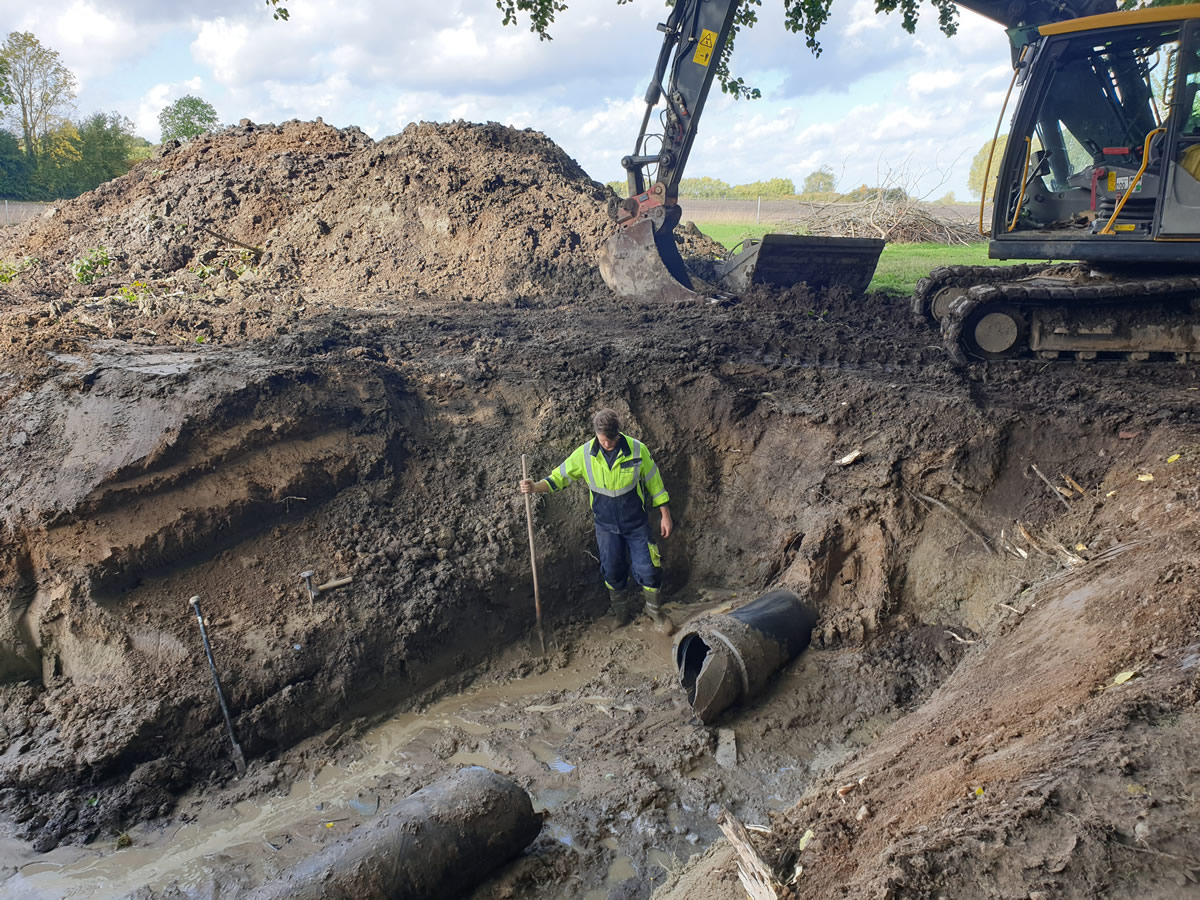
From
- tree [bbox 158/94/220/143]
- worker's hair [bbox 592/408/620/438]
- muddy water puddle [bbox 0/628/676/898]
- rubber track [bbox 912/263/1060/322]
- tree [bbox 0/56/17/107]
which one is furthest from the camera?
tree [bbox 158/94/220/143]

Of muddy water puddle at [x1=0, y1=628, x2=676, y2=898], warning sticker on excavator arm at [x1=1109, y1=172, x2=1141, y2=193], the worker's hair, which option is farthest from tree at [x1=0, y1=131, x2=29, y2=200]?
warning sticker on excavator arm at [x1=1109, y1=172, x2=1141, y2=193]

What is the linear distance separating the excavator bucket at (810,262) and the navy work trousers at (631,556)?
5.72m

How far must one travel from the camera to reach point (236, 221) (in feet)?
45.1

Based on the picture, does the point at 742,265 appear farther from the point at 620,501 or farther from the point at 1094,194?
the point at 620,501

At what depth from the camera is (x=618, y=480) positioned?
20.1ft

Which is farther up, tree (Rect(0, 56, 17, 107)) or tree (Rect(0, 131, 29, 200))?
tree (Rect(0, 56, 17, 107))

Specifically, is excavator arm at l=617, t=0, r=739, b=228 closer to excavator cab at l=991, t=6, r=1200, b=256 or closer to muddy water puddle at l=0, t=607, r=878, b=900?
excavator cab at l=991, t=6, r=1200, b=256

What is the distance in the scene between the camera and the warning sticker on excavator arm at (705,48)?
32.9ft

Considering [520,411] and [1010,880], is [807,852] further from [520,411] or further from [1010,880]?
[520,411]

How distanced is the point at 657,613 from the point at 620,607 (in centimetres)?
33

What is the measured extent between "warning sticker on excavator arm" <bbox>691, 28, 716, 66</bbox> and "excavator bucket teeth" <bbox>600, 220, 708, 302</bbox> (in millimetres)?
2205

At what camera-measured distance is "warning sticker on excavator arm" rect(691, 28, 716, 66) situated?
10.0 metres

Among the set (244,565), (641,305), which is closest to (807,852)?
(244,565)

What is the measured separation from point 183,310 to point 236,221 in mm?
5370
